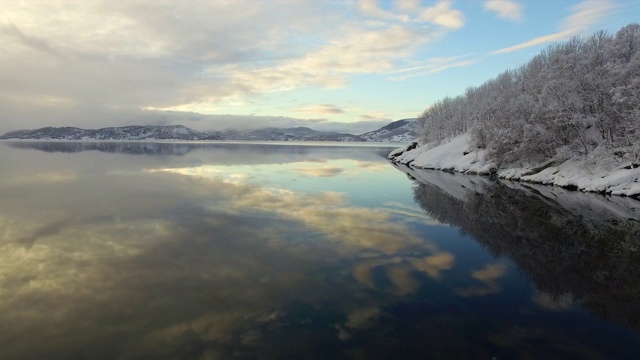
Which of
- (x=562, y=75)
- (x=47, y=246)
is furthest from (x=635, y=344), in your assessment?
(x=562, y=75)

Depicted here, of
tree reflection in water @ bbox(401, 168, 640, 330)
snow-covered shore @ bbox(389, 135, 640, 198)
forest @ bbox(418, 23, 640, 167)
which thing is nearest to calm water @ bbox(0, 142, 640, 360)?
tree reflection in water @ bbox(401, 168, 640, 330)

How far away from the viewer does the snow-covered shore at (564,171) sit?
137 feet

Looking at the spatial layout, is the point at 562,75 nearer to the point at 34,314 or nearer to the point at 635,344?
the point at 635,344

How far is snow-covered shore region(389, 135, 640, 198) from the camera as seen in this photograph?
137 feet

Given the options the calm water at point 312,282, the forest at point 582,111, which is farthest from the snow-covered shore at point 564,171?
the calm water at point 312,282

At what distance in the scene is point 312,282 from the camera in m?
15.0

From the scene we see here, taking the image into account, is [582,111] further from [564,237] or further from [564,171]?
[564,237]

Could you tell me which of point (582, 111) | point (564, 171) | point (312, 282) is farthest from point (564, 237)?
point (582, 111)

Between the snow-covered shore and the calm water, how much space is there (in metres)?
13.4

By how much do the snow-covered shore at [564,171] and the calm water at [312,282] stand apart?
44.1 feet

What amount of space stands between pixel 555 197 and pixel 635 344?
114 ft

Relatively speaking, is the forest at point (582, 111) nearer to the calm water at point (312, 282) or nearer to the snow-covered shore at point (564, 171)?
the snow-covered shore at point (564, 171)

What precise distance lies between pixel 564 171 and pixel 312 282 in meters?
52.1

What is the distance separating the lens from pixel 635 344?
1053cm
